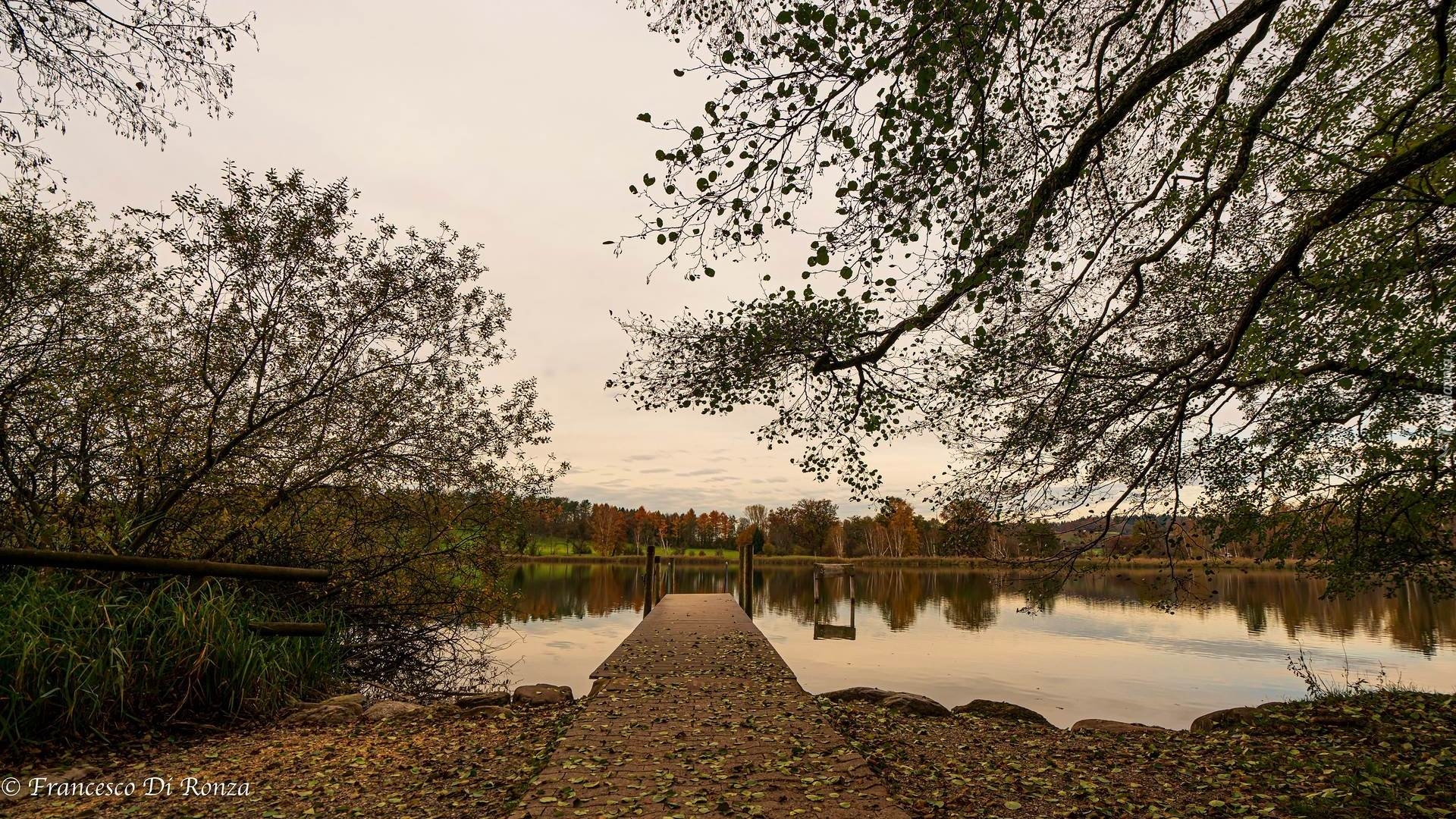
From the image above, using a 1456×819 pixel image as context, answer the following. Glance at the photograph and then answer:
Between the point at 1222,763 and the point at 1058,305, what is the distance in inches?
170

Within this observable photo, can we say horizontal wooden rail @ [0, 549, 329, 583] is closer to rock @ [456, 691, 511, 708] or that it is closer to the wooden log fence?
the wooden log fence

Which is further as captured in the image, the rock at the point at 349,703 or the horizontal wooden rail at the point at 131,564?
the rock at the point at 349,703

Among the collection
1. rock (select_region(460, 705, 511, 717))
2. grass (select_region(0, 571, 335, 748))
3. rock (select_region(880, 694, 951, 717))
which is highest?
grass (select_region(0, 571, 335, 748))

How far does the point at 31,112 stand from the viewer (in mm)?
4633

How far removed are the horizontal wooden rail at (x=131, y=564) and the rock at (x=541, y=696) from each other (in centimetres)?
296

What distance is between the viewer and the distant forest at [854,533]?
650 cm

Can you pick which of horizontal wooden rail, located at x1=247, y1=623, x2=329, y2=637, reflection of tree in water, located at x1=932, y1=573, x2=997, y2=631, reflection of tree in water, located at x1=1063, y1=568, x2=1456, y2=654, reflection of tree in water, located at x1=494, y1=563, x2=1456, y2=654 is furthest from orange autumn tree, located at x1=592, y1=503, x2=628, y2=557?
horizontal wooden rail, located at x1=247, y1=623, x2=329, y2=637

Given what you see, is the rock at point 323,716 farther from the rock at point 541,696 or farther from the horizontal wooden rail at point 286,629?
the rock at point 541,696

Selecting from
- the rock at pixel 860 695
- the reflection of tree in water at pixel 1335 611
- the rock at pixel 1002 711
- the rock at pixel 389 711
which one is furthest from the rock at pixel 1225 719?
the rock at pixel 389 711

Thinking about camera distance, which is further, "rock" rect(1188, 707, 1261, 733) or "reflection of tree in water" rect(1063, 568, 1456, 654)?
"reflection of tree in water" rect(1063, 568, 1456, 654)

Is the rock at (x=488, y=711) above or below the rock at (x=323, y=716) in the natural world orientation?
below

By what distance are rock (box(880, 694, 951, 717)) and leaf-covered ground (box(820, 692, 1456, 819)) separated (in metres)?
0.15

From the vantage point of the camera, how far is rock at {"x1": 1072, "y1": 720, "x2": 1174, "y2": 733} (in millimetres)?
6879

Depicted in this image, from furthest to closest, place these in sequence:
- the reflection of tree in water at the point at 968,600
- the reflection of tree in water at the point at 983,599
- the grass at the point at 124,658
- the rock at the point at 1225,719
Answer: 1. the reflection of tree in water at the point at 968,600
2. the reflection of tree in water at the point at 983,599
3. the rock at the point at 1225,719
4. the grass at the point at 124,658
